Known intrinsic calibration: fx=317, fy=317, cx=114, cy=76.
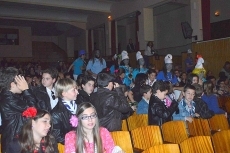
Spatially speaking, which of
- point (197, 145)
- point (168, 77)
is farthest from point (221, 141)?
point (168, 77)

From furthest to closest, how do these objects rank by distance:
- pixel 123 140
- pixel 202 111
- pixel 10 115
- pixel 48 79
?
pixel 202 111, pixel 48 79, pixel 123 140, pixel 10 115

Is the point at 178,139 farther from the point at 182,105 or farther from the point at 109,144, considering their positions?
the point at 109,144

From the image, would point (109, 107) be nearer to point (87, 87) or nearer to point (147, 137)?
point (147, 137)

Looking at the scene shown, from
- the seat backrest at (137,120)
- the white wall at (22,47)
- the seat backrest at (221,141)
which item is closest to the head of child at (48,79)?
the seat backrest at (137,120)

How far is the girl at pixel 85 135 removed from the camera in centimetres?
264

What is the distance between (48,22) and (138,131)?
15.0 m

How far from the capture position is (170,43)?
17.2m

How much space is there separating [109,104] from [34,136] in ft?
3.50

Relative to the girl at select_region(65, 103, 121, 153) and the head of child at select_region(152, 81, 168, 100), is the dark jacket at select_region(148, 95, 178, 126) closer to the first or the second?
the head of child at select_region(152, 81, 168, 100)

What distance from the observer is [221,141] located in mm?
3211

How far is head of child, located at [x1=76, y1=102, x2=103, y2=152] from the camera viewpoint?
2.64 metres

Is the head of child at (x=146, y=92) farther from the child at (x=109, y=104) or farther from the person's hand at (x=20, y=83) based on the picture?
the person's hand at (x=20, y=83)

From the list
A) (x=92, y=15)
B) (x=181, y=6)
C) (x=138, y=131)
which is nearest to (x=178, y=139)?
(x=138, y=131)

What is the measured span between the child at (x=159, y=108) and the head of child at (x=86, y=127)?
135 cm
